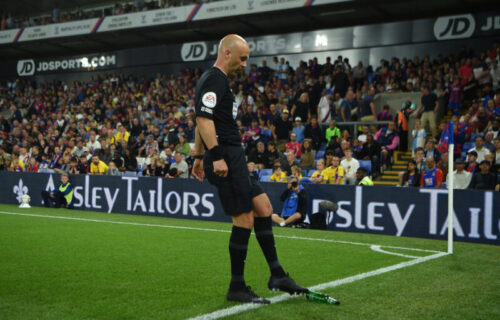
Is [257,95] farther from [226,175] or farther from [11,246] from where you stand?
[226,175]

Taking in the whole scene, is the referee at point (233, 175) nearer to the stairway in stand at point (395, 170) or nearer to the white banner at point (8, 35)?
Result: the stairway in stand at point (395, 170)

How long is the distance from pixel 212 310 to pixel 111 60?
29.9 m

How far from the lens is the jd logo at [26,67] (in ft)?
114

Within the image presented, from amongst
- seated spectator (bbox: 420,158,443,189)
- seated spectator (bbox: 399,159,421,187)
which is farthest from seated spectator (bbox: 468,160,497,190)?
seated spectator (bbox: 399,159,421,187)

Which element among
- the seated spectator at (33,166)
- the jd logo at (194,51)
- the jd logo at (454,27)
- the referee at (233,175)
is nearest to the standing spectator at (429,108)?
the jd logo at (454,27)

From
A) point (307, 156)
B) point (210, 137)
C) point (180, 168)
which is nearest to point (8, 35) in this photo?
point (180, 168)

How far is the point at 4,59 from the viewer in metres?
35.5

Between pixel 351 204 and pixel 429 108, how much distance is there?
20.7 ft

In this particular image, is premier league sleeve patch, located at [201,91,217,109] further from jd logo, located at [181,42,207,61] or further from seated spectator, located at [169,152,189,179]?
jd logo, located at [181,42,207,61]

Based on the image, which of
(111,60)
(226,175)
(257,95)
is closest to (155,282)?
(226,175)

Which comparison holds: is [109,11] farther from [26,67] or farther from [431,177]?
[431,177]

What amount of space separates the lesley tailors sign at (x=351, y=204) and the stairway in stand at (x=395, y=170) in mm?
3539

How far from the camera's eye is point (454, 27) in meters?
21.4

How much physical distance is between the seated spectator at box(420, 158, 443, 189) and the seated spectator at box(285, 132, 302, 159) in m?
4.51
